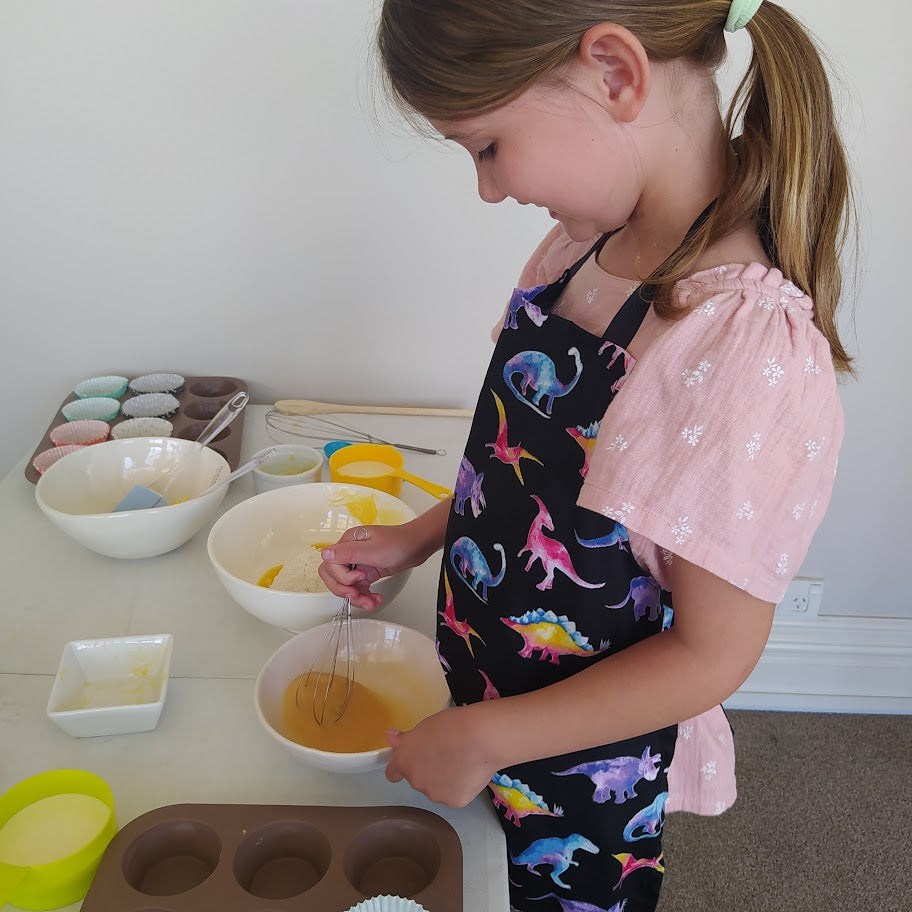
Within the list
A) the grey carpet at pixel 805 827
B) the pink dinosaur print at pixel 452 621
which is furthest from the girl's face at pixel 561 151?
the grey carpet at pixel 805 827

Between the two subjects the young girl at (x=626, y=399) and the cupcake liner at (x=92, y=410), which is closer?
the young girl at (x=626, y=399)

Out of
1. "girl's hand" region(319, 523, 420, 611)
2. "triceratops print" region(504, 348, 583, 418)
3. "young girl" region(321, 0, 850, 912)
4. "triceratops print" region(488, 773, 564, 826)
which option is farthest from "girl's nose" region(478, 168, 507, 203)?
"triceratops print" region(488, 773, 564, 826)

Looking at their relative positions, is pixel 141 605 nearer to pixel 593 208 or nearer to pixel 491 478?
pixel 491 478

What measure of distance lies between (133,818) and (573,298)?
523 millimetres

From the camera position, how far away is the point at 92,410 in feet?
3.90

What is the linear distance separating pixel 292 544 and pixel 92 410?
455 millimetres

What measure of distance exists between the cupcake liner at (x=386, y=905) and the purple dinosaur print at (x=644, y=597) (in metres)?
0.24

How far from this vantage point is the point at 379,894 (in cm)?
57

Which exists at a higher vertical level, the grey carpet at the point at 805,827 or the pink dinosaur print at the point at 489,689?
the pink dinosaur print at the point at 489,689

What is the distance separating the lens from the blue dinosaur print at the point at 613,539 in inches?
23.0

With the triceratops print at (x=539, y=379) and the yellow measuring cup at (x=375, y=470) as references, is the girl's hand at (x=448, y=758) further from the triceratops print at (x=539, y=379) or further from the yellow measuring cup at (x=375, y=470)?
the yellow measuring cup at (x=375, y=470)

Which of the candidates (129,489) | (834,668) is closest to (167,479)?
(129,489)

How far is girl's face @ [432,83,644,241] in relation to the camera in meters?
0.54

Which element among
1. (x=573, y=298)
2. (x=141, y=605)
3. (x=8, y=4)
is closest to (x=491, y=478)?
(x=573, y=298)
